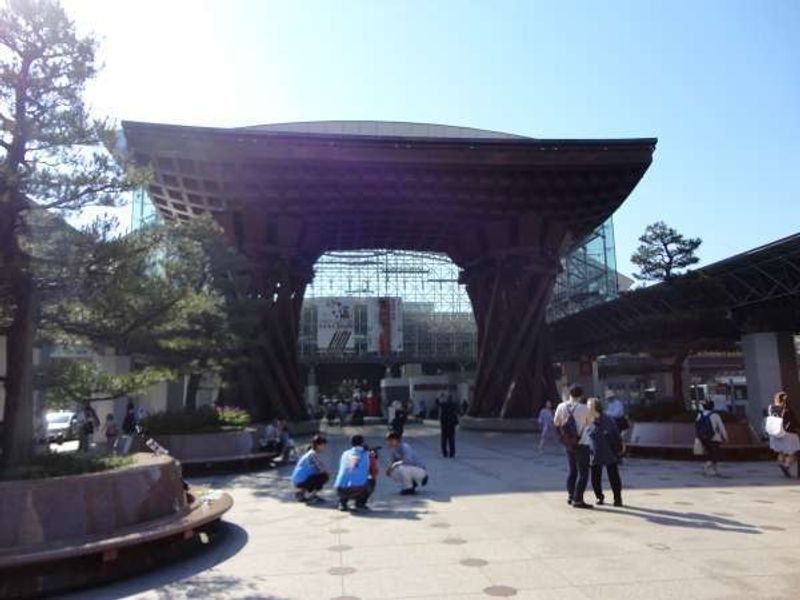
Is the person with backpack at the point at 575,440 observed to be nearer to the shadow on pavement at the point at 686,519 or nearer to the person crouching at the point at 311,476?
the shadow on pavement at the point at 686,519

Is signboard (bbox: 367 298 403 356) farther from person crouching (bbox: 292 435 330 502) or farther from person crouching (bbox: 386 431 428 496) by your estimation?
person crouching (bbox: 292 435 330 502)

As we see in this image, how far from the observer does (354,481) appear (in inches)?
373

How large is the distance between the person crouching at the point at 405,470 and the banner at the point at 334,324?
1438 inches

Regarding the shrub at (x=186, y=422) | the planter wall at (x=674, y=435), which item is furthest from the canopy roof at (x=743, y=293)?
the shrub at (x=186, y=422)

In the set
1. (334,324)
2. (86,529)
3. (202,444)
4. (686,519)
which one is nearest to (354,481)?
(86,529)

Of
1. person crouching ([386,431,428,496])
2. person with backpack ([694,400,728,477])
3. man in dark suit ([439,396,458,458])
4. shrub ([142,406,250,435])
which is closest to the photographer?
person crouching ([386,431,428,496])

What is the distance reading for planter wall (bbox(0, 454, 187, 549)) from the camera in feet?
19.4

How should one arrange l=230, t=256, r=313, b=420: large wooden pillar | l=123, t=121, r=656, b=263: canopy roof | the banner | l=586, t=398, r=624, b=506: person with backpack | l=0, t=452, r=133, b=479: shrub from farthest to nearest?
the banner → l=230, t=256, r=313, b=420: large wooden pillar → l=123, t=121, r=656, b=263: canopy roof → l=586, t=398, r=624, b=506: person with backpack → l=0, t=452, r=133, b=479: shrub

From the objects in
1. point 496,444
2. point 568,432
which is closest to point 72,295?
point 568,432

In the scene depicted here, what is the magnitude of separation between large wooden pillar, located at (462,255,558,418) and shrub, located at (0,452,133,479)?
75.9 feet

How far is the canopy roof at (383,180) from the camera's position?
2547 cm

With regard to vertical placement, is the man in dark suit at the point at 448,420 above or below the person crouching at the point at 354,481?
above

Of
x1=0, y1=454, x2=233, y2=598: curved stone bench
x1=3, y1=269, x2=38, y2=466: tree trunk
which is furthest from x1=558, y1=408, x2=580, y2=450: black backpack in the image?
x1=3, y1=269, x2=38, y2=466: tree trunk

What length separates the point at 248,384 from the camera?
87.8 ft
